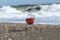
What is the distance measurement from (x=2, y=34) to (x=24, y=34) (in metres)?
0.84

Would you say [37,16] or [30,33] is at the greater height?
[30,33]

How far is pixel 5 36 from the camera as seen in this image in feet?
33.4

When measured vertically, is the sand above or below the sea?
above

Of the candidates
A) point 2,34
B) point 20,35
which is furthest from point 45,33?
point 2,34

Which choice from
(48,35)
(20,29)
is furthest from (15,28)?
(48,35)

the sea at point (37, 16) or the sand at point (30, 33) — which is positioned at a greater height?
the sand at point (30, 33)

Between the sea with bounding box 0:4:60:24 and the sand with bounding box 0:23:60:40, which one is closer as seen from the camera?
the sand with bounding box 0:23:60:40

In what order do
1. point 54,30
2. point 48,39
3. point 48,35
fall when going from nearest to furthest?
point 48,39, point 48,35, point 54,30

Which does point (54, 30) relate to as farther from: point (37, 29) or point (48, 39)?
point (48, 39)

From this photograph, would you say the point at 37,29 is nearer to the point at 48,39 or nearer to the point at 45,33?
the point at 45,33

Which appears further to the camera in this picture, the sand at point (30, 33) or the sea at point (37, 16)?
the sea at point (37, 16)

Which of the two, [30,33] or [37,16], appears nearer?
[30,33]

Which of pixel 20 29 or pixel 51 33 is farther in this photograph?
pixel 20 29

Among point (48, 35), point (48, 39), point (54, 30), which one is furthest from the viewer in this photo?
point (54, 30)
